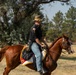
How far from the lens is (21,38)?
84.7 feet

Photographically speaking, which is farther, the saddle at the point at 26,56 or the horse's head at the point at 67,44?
the saddle at the point at 26,56

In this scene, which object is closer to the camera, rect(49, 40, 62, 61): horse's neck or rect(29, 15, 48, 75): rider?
rect(29, 15, 48, 75): rider

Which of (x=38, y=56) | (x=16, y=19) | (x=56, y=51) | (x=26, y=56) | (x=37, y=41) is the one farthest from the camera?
(x=16, y=19)

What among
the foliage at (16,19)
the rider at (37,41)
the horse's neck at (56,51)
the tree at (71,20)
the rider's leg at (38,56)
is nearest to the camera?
the rider at (37,41)

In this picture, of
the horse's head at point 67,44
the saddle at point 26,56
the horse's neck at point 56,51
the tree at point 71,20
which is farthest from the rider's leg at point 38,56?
the tree at point 71,20

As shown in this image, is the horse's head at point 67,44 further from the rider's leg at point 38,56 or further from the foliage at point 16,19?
the foliage at point 16,19

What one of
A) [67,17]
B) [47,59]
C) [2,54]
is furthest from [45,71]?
[67,17]

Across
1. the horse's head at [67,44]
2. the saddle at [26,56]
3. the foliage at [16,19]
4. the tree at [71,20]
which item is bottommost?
the tree at [71,20]

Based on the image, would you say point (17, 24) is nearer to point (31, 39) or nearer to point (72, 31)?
point (31, 39)

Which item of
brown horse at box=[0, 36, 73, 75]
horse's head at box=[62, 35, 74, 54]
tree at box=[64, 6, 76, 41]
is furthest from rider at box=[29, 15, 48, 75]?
tree at box=[64, 6, 76, 41]

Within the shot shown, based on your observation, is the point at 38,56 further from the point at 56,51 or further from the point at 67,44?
the point at 67,44

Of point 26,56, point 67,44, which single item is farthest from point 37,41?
point 67,44

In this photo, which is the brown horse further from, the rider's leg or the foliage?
the foliage

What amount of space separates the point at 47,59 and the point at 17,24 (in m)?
16.7
